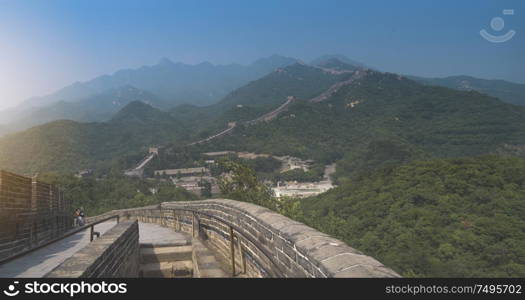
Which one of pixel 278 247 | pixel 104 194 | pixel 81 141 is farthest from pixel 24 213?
pixel 81 141

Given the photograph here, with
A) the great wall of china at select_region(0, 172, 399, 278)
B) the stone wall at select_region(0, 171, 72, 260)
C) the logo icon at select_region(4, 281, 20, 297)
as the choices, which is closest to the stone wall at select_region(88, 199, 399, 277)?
the great wall of china at select_region(0, 172, 399, 278)

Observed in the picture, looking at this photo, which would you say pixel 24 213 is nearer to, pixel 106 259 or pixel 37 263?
pixel 37 263

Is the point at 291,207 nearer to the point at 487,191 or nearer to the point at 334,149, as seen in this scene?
the point at 487,191

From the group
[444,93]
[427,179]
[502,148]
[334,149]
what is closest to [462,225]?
[427,179]

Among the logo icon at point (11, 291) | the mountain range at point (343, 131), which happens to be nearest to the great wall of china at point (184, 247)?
the logo icon at point (11, 291)

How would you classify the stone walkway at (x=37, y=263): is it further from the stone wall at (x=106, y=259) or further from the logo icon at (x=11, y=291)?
the logo icon at (x=11, y=291)

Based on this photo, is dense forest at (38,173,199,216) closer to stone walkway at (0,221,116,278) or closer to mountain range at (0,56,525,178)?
mountain range at (0,56,525,178)
